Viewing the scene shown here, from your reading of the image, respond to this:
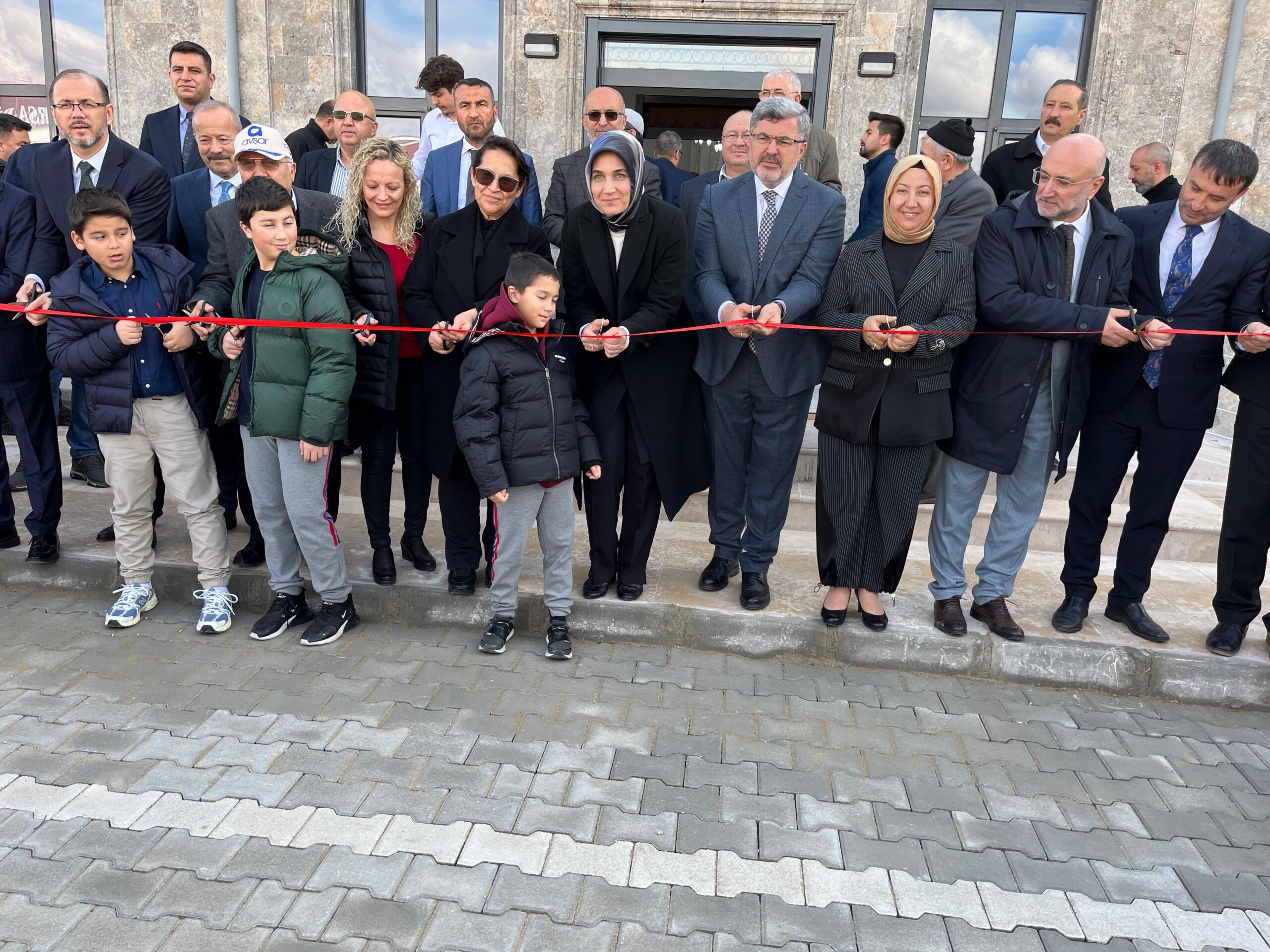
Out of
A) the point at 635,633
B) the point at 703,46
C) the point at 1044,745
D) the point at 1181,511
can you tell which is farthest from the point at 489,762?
the point at 703,46

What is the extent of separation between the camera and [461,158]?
16.5 feet

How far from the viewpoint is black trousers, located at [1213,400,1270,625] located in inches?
154

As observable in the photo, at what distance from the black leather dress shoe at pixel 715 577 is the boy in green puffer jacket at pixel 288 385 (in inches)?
69.9

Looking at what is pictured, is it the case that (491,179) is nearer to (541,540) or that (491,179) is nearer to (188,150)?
(541,540)

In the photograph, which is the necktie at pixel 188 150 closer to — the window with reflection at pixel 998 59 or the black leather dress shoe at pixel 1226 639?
the black leather dress shoe at pixel 1226 639

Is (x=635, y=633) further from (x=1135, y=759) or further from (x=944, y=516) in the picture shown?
(x=1135, y=759)

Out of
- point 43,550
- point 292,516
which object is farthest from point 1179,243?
point 43,550

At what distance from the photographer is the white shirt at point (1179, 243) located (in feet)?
12.8

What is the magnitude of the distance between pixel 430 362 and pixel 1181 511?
477cm

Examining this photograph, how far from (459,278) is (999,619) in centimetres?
300

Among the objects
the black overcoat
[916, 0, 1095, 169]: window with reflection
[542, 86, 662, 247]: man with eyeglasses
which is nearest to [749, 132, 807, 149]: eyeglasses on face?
the black overcoat

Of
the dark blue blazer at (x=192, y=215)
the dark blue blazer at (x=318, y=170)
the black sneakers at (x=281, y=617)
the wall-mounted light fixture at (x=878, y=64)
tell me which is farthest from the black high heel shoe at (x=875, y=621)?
the wall-mounted light fixture at (x=878, y=64)

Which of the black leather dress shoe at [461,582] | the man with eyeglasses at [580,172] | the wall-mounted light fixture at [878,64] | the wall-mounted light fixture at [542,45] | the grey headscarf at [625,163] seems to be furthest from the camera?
the wall-mounted light fixture at [542,45]

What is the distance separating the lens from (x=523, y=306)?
149 inches
